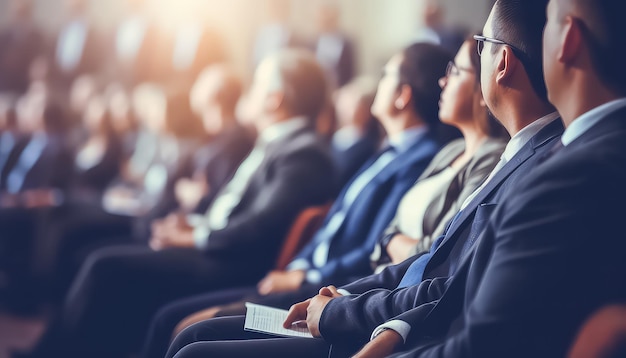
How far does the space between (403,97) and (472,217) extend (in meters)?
0.92

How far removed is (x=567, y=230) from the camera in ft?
3.39

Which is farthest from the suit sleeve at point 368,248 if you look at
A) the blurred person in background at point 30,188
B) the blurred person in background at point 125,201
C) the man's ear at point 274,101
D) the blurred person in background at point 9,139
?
the blurred person in background at point 9,139

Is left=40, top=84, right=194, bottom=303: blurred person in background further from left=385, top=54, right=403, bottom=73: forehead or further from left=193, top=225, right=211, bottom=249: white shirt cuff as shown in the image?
left=385, top=54, right=403, bottom=73: forehead

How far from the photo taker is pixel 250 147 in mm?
3348

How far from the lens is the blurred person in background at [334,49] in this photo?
637 cm

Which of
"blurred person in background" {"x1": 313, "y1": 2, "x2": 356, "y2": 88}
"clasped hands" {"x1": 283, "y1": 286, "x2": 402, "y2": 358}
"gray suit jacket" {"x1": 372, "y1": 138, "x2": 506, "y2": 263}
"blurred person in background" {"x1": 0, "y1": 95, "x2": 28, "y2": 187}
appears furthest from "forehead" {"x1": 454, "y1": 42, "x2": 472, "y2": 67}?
"blurred person in background" {"x1": 313, "y1": 2, "x2": 356, "y2": 88}

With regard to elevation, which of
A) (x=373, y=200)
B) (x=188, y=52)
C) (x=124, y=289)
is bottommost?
(x=124, y=289)

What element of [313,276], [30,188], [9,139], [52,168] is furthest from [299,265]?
[9,139]

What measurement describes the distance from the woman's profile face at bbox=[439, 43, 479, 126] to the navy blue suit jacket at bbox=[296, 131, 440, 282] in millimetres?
338

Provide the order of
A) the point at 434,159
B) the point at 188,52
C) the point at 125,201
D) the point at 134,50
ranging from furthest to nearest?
the point at 134,50 < the point at 188,52 < the point at 125,201 < the point at 434,159

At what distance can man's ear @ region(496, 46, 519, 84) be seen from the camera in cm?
139

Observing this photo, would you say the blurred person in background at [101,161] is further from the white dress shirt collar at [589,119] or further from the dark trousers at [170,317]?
the white dress shirt collar at [589,119]

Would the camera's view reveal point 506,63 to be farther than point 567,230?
Yes

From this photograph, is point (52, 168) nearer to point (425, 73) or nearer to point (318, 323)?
point (425, 73)
